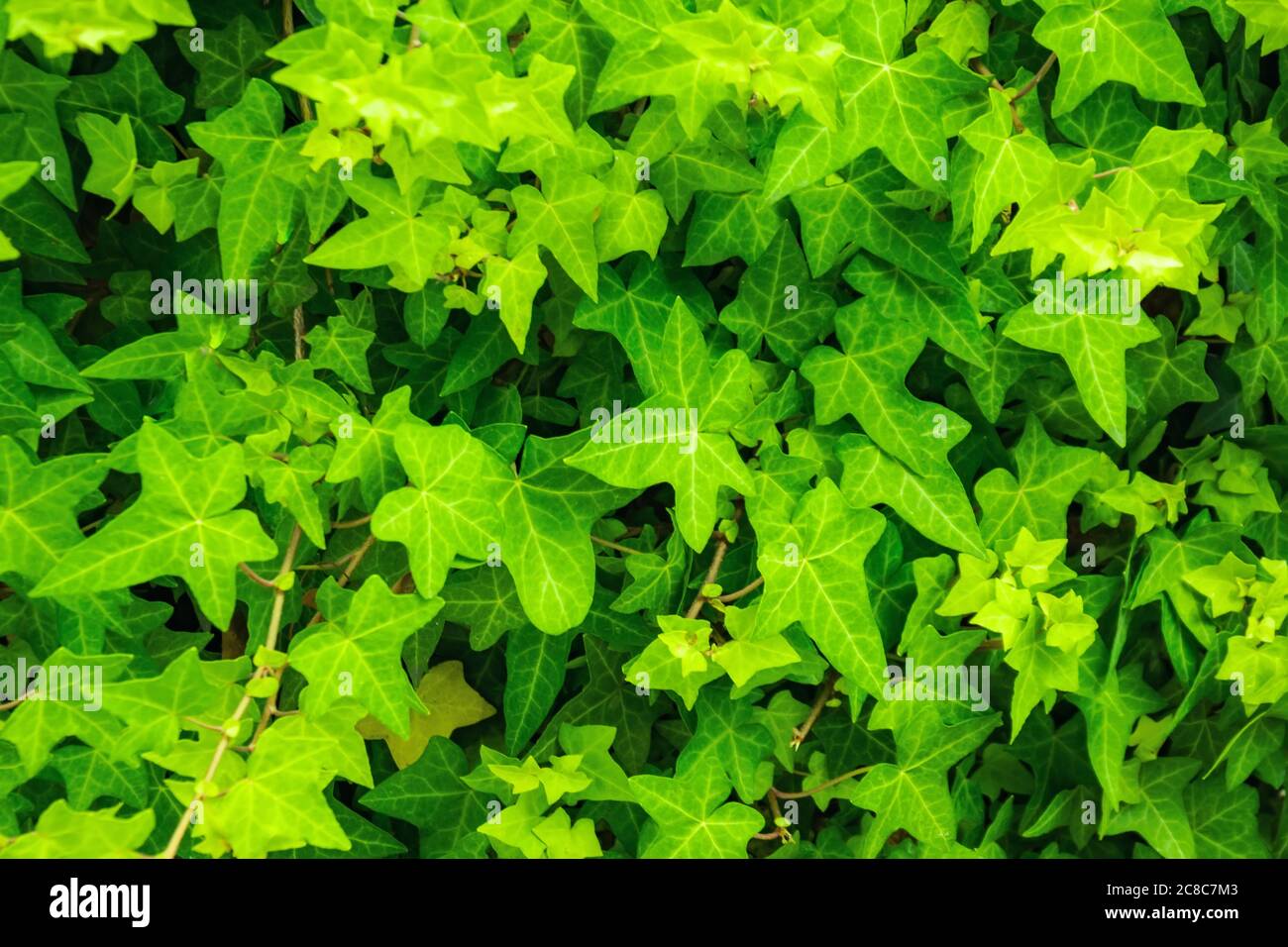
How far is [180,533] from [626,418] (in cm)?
57

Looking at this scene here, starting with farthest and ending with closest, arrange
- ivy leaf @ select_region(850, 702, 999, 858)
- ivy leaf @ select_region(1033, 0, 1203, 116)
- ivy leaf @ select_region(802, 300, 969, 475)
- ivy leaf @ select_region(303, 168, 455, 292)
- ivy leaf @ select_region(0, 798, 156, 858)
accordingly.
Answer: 1. ivy leaf @ select_region(850, 702, 999, 858)
2. ivy leaf @ select_region(802, 300, 969, 475)
3. ivy leaf @ select_region(1033, 0, 1203, 116)
4. ivy leaf @ select_region(303, 168, 455, 292)
5. ivy leaf @ select_region(0, 798, 156, 858)

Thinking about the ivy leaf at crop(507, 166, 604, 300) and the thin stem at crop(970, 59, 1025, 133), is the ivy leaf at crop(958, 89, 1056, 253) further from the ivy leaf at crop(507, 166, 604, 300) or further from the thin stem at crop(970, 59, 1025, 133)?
the ivy leaf at crop(507, 166, 604, 300)

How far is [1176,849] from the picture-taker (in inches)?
72.7

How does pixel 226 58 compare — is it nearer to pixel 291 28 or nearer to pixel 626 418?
pixel 291 28

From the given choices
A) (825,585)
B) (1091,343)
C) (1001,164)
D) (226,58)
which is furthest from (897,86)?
(226,58)

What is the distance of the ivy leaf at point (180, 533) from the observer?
135 centimetres

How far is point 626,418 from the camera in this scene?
1492 millimetres

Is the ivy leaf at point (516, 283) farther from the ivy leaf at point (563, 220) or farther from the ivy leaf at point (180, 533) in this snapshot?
the ivy leaf at point (180, 533)

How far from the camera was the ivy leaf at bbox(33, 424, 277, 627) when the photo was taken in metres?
1.35

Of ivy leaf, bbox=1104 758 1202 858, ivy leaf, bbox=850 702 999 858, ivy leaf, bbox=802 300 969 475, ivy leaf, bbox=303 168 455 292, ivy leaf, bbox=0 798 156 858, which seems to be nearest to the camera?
ivy leaf, bbox=0 798 156 858

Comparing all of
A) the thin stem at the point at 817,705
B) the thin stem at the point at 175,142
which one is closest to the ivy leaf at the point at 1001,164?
the thin stem at the point at 817,705

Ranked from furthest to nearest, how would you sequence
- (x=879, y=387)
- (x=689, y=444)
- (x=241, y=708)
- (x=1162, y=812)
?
1. (x=1162, y=812)
2. (x=879, y=387)
3. (x=689, y=444)
4. (x=241, y=708)

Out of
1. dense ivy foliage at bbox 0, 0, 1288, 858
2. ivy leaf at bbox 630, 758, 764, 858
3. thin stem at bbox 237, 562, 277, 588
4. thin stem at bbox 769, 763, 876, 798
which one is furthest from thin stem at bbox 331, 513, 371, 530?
thin stem at bbox 769, 763, 876, 798
